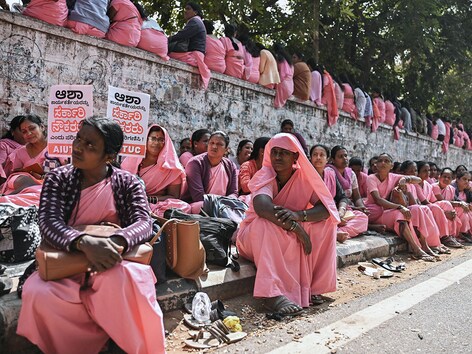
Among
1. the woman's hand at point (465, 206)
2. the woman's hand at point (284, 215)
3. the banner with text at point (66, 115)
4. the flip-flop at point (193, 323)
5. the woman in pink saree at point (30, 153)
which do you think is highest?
the banner with text at point (66, 115)

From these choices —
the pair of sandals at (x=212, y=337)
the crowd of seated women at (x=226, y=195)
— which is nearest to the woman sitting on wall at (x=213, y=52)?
the crowd of seated women at (x=226, y=195)

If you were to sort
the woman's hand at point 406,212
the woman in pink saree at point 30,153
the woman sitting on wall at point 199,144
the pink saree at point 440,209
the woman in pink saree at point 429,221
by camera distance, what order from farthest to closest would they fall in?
the pink saree at point 440,209 → the woman in pink saree at point 429,221 → the woman's hand at point 406,212 → the woman sitting on wall at point 199,144 → the woman in pink saree at point 30,153

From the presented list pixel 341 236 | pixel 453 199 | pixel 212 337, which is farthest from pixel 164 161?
pixel 453 199

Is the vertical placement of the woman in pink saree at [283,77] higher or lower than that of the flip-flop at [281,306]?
higher

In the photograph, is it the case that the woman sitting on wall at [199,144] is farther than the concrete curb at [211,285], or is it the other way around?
the woman sitting on wall at [199,144]

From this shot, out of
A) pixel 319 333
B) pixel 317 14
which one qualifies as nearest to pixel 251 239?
pixel 319 333

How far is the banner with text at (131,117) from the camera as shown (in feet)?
13.9

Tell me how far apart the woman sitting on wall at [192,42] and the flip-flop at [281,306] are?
498 centimetres

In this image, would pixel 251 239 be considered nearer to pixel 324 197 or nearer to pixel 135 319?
pixel 324 197

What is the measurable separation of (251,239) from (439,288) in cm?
199

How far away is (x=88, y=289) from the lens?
2.41 m

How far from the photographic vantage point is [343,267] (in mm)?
5324

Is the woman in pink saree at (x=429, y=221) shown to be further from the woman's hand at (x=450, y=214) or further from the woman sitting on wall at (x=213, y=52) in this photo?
the woman sitting on wall at (x=213, y=52)

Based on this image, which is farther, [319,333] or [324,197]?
[324,197]
